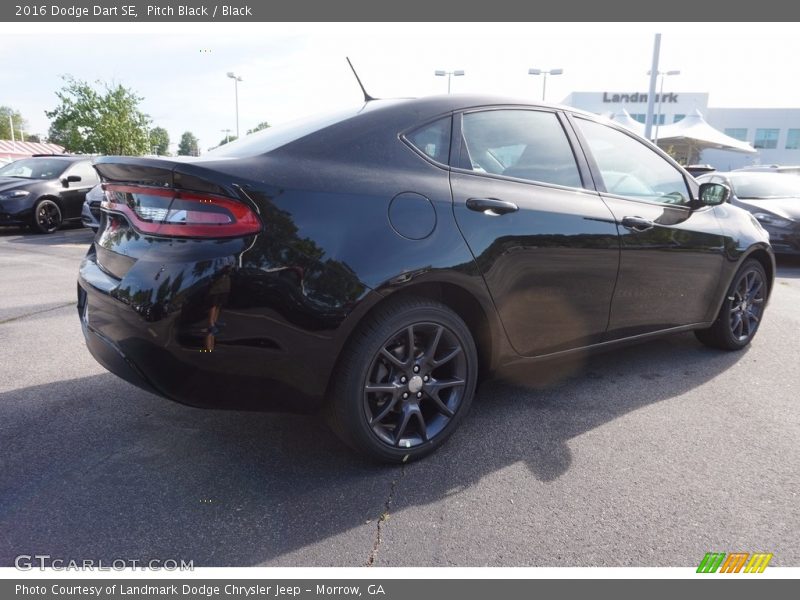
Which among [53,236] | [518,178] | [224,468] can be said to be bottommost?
[53,236]

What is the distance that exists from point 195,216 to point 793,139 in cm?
7062

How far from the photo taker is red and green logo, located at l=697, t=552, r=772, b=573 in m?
1.90

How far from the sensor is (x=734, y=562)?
1927mm

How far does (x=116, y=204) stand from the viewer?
2287 mm

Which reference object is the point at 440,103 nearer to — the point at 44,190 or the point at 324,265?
the point at 324,265

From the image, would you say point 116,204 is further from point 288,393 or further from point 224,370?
point 288,393

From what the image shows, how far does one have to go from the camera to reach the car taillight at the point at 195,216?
6.52 ft

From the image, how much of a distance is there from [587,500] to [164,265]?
1.82m

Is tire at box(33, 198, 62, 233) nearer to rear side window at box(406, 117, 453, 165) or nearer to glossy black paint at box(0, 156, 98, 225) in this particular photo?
glossy black paint at box(0, 156, 98, 225)

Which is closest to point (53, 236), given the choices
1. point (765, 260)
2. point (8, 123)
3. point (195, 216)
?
point (195, 216)

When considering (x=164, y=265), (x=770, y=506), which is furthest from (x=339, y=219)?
(x=770, y=506)

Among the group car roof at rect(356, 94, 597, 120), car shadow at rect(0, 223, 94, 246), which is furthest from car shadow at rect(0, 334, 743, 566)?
car shadow at rect(0, 223, 94, 246)

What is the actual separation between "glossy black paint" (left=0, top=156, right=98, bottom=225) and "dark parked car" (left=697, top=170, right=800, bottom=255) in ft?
36.2

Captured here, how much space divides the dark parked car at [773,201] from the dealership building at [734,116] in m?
50.6
